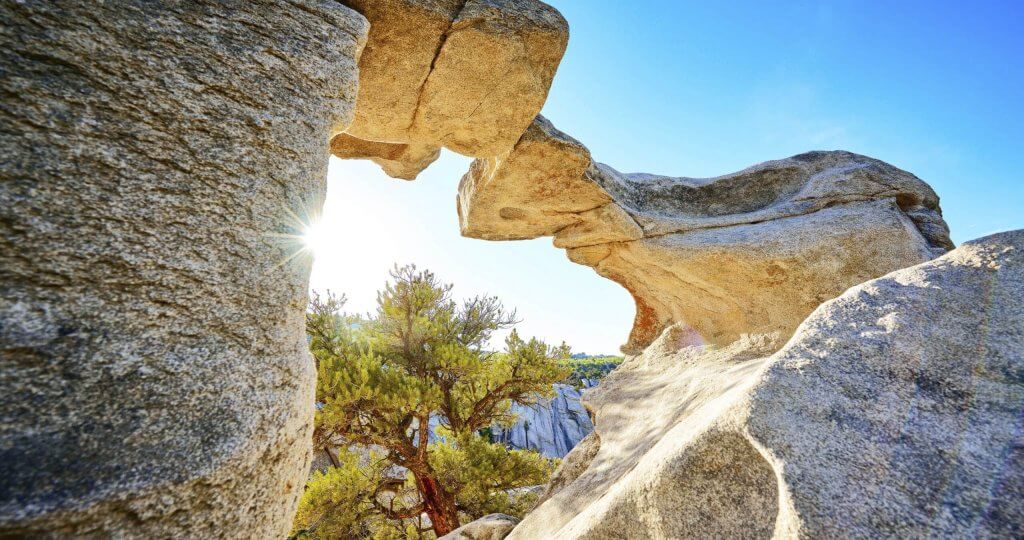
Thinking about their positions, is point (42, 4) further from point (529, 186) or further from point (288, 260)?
point (529, 186)

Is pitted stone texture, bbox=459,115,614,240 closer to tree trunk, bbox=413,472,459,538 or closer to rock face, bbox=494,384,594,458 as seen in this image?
tree trunk, bbox=413,472,459,538

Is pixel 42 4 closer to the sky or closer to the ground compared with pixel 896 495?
closer to the sky

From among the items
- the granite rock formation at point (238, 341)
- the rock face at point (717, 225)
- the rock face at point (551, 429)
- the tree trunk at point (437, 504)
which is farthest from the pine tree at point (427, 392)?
the rock face at point (551, 429)

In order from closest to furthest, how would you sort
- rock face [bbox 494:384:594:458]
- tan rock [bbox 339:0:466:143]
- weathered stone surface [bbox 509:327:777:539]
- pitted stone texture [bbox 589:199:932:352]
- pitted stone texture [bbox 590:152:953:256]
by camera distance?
weathered stone surface [bbox 509:327:777:539] < tan rock [bbox 339:0:466:143] < pitted stone texture [bbox 589:199:932:352] < pitted stone texture [bbox 590:152:953:256] < rock face [bbox 494:384:594:458]

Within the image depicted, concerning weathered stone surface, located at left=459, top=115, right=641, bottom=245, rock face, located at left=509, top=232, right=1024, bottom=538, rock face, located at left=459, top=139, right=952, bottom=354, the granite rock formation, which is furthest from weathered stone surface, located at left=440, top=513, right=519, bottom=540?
weathered stone surface, located at left=459, top=115, right=641, bottom=245

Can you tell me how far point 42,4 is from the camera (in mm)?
2002

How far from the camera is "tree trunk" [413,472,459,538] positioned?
8461 mm

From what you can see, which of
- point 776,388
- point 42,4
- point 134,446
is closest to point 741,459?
point 776,388

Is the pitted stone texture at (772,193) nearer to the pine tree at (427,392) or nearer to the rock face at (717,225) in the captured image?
the rock face at (717,225)

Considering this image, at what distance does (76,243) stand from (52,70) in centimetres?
92

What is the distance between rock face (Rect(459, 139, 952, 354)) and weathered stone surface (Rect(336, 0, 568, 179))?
0.96 m

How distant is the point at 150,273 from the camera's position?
1837mm

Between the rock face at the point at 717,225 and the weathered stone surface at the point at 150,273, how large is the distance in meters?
4.03

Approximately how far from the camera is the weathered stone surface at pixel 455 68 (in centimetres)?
401
